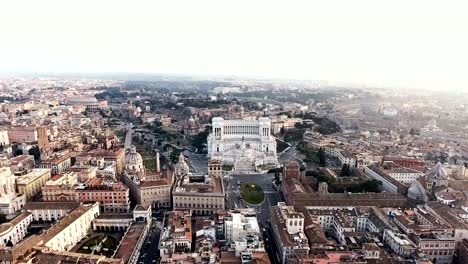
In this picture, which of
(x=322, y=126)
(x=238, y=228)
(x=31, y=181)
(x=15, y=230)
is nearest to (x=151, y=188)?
(x=15, y=230)

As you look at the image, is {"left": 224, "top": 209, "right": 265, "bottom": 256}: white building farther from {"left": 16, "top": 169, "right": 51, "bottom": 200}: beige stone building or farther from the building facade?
{"left": 16, "top": 169, "right": 51, "bottom": 200}: beige stone building

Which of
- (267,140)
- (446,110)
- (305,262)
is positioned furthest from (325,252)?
(446,110)

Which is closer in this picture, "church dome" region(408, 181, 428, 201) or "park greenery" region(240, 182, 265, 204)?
"church dome" region(408, 181, 428, 201)

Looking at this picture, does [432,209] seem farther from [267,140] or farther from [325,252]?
[267,140]

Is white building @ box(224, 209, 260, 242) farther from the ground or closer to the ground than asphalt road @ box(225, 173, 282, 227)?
farther from the ground

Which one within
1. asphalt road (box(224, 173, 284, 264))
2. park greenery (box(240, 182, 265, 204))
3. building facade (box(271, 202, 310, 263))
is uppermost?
building facade (box(271, 202, 310, 263))

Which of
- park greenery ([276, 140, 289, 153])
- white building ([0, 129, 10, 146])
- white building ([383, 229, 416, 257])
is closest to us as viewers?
white building ([383, 229, 416, 257])

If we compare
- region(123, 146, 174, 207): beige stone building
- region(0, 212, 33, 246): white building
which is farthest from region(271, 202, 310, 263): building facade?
region(0, 212, 33, 246): white building

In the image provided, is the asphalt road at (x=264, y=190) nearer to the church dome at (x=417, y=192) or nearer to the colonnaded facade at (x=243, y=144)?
the colonnaded facade at (x=243, y=144)
